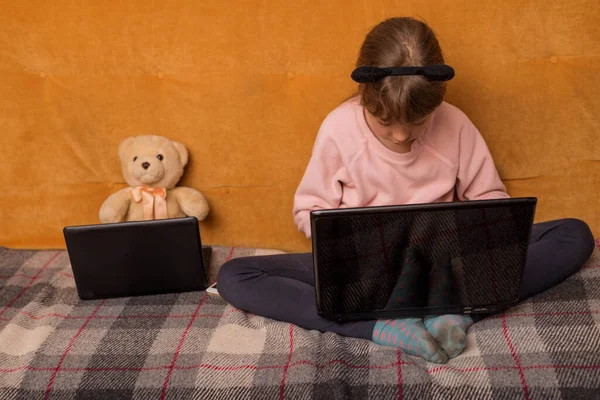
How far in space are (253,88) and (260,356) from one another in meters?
0.62

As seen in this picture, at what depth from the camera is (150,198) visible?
4.77 ft

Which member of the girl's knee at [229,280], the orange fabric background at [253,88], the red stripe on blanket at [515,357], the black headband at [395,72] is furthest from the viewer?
the orange fabric background at [253,88]

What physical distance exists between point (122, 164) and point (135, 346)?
47cm

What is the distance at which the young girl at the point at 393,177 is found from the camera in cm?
113

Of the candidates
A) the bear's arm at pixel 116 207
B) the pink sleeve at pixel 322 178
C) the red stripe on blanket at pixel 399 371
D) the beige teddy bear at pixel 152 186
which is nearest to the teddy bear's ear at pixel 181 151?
the beige teddy bear at pixel 152 186

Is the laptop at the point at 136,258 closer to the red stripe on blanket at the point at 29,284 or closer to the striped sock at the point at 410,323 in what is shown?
the red stripe on blanket at the point at 29,284

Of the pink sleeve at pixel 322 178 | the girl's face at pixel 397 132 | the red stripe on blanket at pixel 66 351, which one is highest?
the girl's face at pixel 397 132

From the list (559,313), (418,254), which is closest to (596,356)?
(559,313)

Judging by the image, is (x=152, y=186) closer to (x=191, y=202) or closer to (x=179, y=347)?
(x=191, y=202)

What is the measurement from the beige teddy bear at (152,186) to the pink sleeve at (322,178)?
251 mm

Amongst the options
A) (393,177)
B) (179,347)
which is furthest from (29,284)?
(393,177)

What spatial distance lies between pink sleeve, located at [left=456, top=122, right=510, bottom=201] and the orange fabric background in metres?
0.10

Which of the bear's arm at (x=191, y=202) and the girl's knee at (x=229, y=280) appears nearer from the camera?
the girl's knee at (x=229, y=280)

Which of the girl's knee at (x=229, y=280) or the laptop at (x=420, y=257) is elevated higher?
the laptop at (x=420, y=257)
